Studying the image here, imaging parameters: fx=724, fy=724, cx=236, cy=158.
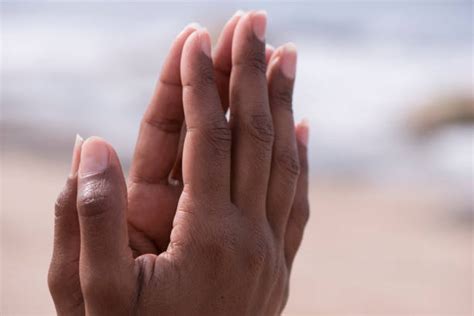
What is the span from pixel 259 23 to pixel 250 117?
236mm

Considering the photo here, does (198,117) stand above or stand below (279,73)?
below

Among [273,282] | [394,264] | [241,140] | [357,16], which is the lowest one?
[394,264]

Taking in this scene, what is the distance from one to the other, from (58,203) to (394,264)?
420 cm

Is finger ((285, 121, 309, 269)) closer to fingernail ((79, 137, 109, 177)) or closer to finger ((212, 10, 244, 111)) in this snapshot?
Result: finger ((212, 10, 244, 111))

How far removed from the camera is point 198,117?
1.59m

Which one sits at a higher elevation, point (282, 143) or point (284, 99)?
point (284, 99)

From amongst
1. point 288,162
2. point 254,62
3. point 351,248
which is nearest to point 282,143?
point 288,162

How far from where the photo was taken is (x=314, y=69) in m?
10.2

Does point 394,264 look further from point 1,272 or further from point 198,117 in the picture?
point 198,117

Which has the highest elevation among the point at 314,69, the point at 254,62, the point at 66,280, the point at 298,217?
the point at 314,69

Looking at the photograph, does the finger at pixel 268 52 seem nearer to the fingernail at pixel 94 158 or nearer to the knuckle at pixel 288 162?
the knuckle at pixel 288 162

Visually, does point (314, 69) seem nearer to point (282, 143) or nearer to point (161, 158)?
point (161, 158)

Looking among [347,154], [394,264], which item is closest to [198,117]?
[394,264]

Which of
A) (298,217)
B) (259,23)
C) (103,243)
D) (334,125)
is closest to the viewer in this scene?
(103,243)
